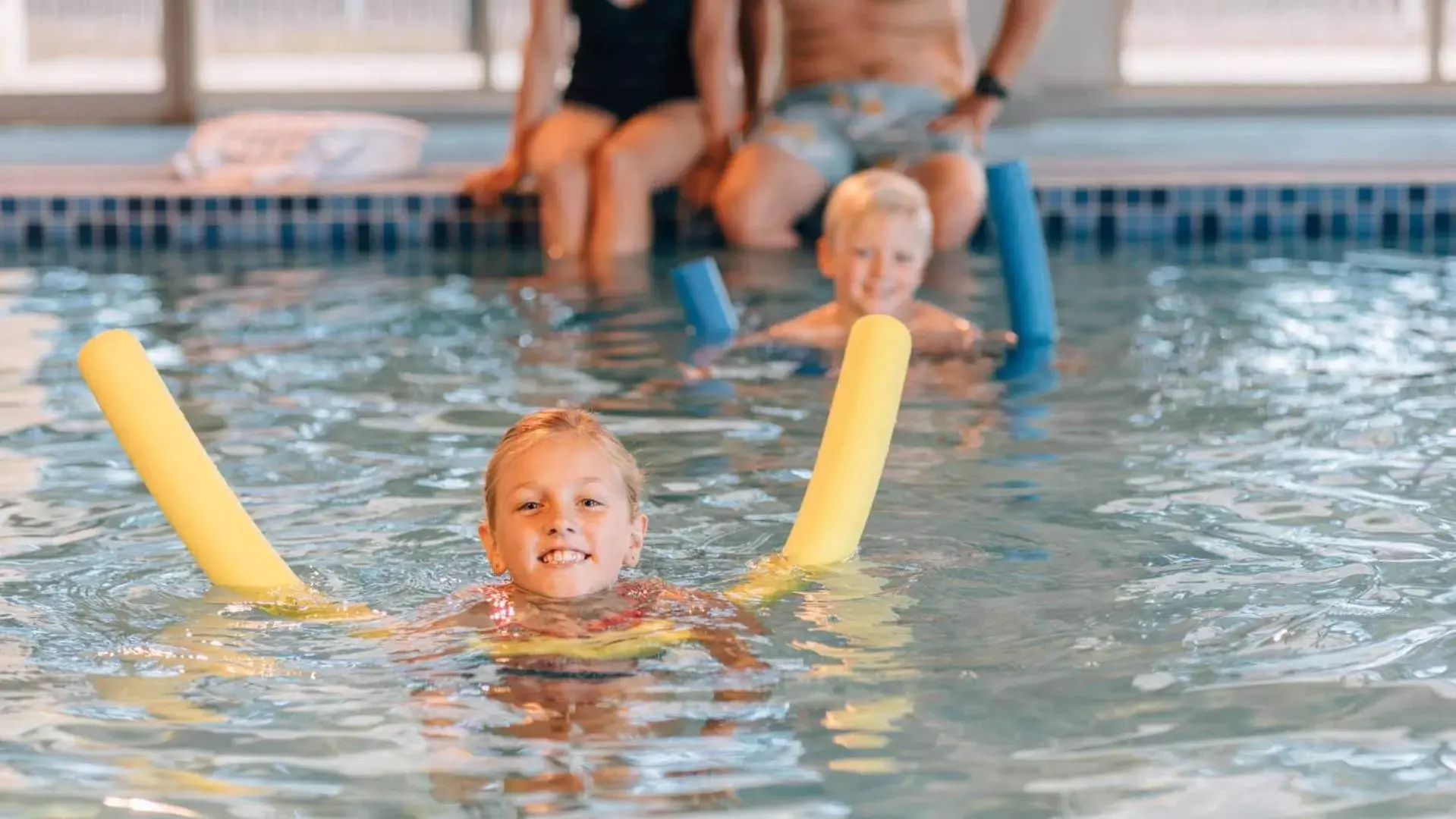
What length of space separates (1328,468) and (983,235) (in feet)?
13.9

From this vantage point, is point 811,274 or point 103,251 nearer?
point 811,274

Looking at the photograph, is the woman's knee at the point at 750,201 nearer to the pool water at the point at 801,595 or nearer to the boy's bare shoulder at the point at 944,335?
the pool water at the point at 801,595

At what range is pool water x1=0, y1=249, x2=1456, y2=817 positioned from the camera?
225 centimetres

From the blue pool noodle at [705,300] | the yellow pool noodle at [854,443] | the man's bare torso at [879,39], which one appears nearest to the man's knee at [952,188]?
the man's bare torso at [879,39]

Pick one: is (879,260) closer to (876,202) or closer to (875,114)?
(876,202)

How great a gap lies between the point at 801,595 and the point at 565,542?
1.46ft

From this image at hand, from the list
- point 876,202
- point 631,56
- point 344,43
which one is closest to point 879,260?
point 876,202

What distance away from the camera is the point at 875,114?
293 inches

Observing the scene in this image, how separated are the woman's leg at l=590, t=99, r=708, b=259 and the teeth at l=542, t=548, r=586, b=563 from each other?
482 cm

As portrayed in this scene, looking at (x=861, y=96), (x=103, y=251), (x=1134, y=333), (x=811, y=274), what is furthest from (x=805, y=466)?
(x=103, y=251)

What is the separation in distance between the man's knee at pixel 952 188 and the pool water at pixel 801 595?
4.96 feet

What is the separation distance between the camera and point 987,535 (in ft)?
11.2

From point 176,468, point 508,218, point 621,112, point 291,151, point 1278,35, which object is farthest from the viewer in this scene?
point 1278,35

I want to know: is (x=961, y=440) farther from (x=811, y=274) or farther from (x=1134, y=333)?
(x=811, y=274)
